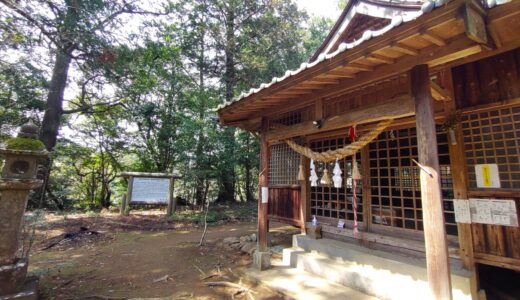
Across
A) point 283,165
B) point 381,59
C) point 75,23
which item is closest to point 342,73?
point 381,59

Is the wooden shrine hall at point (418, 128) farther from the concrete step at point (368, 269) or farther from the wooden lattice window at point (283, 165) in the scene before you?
the wooden lattice window at point (283, 165)

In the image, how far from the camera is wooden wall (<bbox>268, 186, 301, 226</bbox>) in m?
6.40

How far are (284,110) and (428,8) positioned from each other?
3.00m

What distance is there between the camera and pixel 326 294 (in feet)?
12.7

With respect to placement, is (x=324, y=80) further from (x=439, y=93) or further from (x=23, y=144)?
(x=23, y=144)

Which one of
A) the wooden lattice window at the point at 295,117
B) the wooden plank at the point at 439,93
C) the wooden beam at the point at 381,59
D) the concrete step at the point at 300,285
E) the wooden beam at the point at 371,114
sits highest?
the wooden lattice window at the point at 295,117

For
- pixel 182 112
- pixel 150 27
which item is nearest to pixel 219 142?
pixel 182 112

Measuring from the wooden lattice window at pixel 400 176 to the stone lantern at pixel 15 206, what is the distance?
232 inches

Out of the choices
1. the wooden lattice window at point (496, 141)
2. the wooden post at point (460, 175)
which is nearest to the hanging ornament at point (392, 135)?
the wooden post at point (460, 175)

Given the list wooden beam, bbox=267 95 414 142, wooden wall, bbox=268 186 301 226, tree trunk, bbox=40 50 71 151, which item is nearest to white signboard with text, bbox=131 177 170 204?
tree trunk, bbox=40 50 71 151

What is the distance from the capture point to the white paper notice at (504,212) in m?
3.16

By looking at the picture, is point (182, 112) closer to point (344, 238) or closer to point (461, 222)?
point (344, 238)

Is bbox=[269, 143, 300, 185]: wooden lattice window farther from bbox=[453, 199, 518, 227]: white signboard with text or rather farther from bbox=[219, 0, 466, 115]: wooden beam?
bbox=[453, 199, 518, 227]: white signboard with text

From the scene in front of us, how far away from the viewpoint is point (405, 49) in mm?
2689
